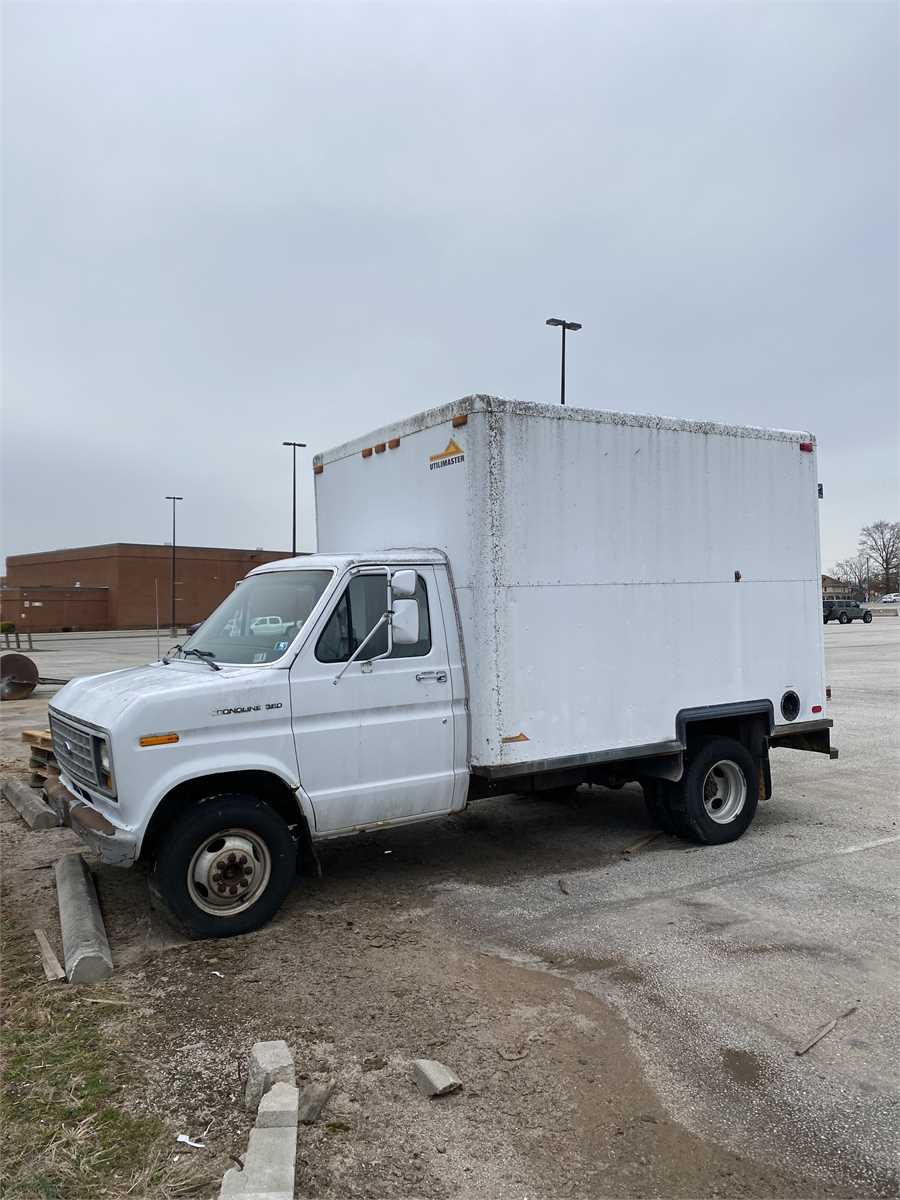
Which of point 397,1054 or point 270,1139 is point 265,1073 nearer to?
point 270,1139

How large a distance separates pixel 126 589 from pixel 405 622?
66.0 m

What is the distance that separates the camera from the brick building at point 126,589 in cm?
6519

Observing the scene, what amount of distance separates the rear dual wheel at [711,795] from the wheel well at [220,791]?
312cm

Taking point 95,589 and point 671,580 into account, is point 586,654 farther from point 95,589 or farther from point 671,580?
point 95,589

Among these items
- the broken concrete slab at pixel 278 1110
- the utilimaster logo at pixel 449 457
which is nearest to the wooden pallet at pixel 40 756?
the utilimaster logo at pixel 449 457

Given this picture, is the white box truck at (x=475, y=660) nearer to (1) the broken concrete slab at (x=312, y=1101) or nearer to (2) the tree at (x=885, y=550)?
(1) the broken concrete slab at (x=312, y=1101)

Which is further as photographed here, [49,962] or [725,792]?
[725,792]

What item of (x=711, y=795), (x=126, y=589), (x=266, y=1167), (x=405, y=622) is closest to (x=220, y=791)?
(x=405, y=622)

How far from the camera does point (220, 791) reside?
17.7 ft

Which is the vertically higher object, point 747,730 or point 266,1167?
point 747,730

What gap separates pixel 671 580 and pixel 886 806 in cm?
356

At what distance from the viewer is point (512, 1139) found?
3350 mm

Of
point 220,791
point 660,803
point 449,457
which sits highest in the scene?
point 449,457

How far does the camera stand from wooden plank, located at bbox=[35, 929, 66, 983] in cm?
475
